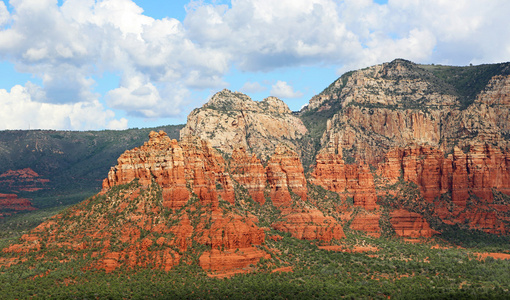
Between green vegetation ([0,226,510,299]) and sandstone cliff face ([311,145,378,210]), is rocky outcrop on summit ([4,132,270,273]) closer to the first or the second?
green vegetation ([0,226,510,299])

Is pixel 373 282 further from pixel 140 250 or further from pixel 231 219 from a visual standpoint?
pixel 140 250

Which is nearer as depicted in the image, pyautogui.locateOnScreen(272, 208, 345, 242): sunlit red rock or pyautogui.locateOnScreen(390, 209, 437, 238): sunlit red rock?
pyautogui.locateOnScreen(272, 208, 345, 242): sunlit red rock

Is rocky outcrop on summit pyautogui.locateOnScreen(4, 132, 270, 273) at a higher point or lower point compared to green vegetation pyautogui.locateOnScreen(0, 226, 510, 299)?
higher

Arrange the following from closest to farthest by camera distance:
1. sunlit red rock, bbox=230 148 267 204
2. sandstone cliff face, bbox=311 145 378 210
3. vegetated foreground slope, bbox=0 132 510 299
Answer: vegetated foreground slope, bbox=0 132 510 299, sunlit red rock, bbox=230 148 267 204, sandstone cliff face, bbox=311 145 378 210

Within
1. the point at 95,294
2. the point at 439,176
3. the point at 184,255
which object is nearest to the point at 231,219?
the point at 184,255

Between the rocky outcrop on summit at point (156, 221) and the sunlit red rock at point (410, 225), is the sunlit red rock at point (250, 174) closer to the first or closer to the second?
the rocky outcrop on summit at point (156, 221)

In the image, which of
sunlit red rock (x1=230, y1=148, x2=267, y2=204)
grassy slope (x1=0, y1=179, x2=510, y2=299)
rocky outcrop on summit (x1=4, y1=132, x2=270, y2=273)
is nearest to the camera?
grassy slope (x1=0, y1=179, x2=510, y2=299)

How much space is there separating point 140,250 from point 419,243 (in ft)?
258

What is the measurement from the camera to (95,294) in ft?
337

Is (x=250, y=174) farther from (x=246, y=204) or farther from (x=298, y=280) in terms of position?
(x=298, y=280)

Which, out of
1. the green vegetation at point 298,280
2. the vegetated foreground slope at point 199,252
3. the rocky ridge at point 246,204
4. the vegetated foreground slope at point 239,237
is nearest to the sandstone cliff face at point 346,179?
the rocky ridge at point 246,204

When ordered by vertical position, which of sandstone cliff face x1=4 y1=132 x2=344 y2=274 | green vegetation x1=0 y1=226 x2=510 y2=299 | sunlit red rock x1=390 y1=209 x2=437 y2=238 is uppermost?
sandstone cliff face x1=4 y1=132 x2=344 y2=274

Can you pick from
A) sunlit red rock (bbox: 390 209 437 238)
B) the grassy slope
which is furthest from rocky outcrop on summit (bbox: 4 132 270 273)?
sunlit red rock (bbox: 390 209 437 238)

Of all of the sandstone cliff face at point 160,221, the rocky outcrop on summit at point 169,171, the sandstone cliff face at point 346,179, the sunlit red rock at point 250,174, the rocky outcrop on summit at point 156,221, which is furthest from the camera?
the sandstone cliff face at point 346,179
